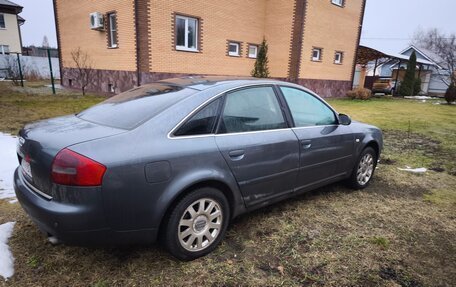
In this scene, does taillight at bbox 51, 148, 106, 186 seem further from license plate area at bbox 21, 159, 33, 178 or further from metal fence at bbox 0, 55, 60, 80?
metal fence at bbox 0, 55, 60, 80

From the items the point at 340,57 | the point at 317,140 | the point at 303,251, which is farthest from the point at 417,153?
the point at 340,57

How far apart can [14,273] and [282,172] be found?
97.0 inches

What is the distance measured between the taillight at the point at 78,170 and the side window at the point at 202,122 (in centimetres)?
66

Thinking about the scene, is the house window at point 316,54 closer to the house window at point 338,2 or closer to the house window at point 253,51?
the house window at point 338,2

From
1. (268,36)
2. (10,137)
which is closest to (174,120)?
(10,137)

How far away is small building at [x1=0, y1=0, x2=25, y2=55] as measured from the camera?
30094 millimetres

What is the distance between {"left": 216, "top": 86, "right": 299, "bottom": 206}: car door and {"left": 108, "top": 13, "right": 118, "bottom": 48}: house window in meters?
11.9

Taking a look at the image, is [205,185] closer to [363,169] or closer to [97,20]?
[363,169]

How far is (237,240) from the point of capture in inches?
121

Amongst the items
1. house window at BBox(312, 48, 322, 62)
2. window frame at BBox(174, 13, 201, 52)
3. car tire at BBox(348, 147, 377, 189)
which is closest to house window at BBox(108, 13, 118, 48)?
window frame at BBox(174, 13, 201, 52)

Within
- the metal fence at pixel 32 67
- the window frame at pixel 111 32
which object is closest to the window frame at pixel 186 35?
the window frame at pixel 111 32

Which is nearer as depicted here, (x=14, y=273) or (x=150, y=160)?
(x=150, y=160)

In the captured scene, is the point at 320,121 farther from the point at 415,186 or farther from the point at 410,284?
the point at 415,186

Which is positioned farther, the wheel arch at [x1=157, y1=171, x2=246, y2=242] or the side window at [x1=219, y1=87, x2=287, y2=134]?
the side window at [x1=219, y1=87, x2=287, y2=134]
